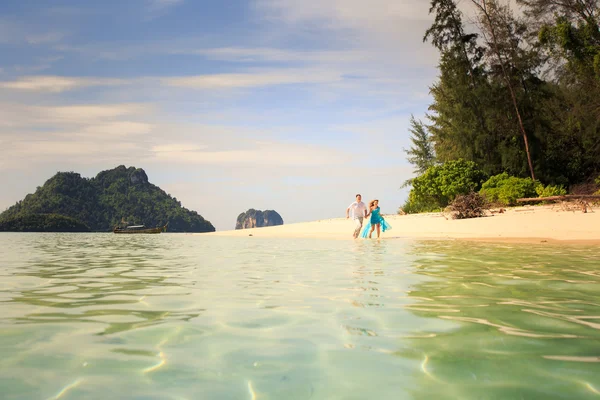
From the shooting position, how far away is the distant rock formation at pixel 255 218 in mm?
152125

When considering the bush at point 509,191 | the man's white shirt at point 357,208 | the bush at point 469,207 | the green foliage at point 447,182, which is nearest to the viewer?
the man's white shirt at point 357,208

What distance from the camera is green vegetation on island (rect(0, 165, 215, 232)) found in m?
117

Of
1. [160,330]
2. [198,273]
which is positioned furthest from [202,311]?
[198,273]

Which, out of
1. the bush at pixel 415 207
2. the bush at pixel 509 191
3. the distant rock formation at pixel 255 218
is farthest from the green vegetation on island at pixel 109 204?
the bush at pixel 509 191

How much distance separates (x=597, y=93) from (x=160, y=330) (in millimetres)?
28734

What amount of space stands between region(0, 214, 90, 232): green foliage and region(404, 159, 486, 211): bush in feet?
268

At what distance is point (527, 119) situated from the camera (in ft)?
93.9

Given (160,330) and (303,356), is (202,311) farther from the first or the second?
(303,356)

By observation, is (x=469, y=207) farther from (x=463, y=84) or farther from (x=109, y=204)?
(x=109, y=204)

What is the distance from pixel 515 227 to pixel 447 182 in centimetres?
782

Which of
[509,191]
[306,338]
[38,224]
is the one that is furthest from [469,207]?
[38,224]

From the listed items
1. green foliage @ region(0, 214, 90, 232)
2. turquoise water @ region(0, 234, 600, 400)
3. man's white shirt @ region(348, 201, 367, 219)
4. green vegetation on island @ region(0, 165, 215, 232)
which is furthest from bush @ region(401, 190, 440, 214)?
green vegetation on island @ region(0, 165, 215, 232)

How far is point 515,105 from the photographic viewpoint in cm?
2694

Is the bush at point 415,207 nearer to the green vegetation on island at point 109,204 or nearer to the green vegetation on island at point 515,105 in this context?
the green vegetation on island at point 515,105
